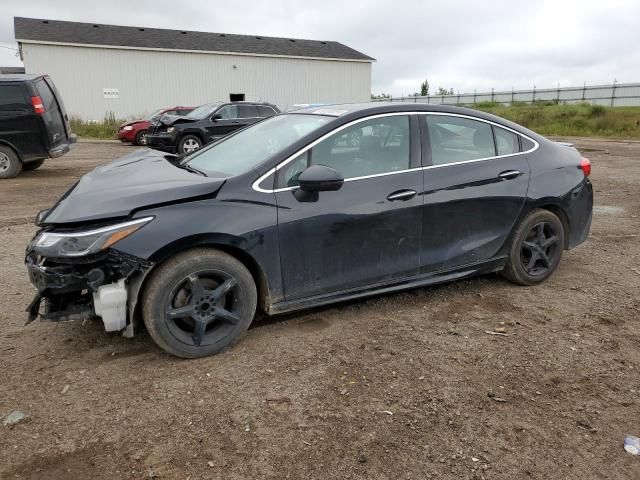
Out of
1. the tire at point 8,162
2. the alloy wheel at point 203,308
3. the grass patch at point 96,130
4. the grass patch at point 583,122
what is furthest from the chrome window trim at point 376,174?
the grass patch at point 583,122

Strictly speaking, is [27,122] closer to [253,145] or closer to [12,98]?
[12,98]

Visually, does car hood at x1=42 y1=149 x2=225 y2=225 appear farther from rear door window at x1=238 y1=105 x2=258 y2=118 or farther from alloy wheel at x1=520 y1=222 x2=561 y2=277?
rear door window at x1=238 y1=105 x2=258 y2=118

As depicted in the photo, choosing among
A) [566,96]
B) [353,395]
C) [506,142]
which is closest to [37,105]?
[506,142]

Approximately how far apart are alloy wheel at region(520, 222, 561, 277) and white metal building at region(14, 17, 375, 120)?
93.0ft

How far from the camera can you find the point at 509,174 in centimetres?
432

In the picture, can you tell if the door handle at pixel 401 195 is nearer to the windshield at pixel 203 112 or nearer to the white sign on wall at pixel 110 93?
the windshield at pixel 203 112

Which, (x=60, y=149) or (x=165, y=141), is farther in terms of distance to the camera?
(x=165, y=141)

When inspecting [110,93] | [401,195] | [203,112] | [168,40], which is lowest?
[401,195]

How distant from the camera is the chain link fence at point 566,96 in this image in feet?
130

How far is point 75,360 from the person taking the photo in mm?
3338

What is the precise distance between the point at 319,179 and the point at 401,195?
75 cm

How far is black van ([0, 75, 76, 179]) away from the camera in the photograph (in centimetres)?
991

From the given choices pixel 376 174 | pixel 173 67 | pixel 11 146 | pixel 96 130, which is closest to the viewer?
pixel 376 174

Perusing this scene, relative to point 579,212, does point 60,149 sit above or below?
above
